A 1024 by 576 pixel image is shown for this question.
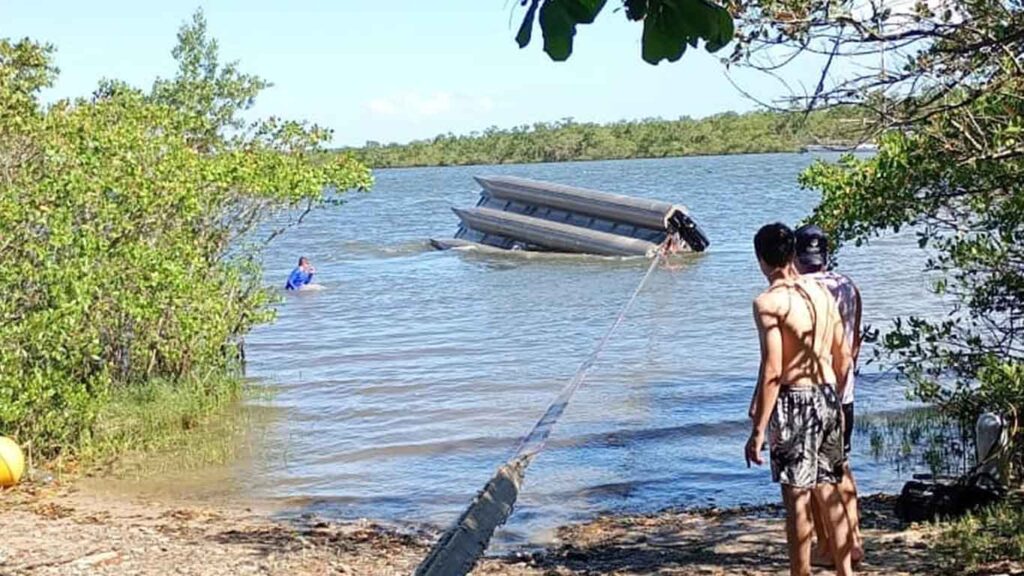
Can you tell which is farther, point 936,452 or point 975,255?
point 936,452

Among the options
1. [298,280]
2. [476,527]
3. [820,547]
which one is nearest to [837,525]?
[820,547]

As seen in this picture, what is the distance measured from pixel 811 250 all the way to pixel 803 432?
0.94 metres

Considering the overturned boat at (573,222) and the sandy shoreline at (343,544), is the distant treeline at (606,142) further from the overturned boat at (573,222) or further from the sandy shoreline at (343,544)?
the sandy shoreline at (343,544)

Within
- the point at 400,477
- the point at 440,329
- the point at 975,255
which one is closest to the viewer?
the point at 975,255

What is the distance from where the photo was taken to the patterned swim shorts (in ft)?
17.3

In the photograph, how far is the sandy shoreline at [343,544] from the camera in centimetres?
660

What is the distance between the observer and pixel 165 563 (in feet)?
23.9

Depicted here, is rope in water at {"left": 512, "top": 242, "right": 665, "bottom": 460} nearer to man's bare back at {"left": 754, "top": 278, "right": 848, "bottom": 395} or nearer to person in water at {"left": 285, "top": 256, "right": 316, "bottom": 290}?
man's bare back at {"left": 754, "top": 278, "right": 848, "bottom": 395}

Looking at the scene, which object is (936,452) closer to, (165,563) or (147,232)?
(165,563)

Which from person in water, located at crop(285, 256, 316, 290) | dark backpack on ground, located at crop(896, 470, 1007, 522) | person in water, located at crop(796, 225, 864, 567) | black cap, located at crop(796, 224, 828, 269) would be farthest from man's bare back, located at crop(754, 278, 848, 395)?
person in water, located at crop(285, 256, 316, 290)

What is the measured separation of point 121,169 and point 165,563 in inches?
185

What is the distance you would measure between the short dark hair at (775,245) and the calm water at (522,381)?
11.6 feet

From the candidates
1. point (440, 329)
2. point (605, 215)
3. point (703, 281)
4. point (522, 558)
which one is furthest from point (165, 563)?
point (605, 215)

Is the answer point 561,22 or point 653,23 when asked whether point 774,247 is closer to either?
point 653,23
